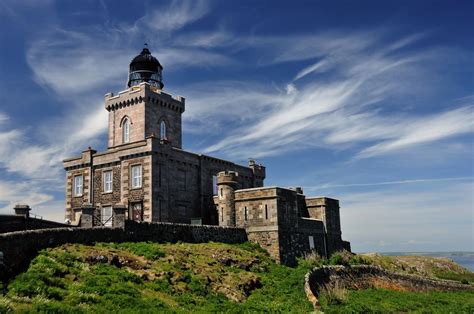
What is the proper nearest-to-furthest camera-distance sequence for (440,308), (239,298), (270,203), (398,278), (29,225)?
(239,298) → (29,225) → (440,308) → (270,203) → (398,278)

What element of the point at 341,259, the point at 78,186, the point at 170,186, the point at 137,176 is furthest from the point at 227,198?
the point at 78,186

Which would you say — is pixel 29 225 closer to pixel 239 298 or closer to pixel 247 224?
pixel 239 298

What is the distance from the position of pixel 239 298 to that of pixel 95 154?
65.4 feet

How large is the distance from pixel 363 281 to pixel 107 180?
64.6ft

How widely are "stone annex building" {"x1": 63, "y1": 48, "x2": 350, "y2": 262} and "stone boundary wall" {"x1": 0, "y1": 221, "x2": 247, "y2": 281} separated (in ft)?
8.18

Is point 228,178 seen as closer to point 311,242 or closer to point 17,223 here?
point 311,242

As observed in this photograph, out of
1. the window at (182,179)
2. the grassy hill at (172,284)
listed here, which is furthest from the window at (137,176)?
the grassy hill at (172,284)

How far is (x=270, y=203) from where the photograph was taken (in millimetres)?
30484

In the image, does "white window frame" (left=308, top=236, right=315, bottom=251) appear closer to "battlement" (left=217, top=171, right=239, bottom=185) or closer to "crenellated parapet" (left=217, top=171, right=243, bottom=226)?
"crenellated parapet" (left=217, top=171, right=243, bottom=226)

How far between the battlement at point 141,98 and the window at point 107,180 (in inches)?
263

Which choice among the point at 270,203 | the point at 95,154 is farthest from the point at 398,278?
the point at 95,154

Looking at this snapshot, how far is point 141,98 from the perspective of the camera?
37.8 meters

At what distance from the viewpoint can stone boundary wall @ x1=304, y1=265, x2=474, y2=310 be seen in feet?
84.3

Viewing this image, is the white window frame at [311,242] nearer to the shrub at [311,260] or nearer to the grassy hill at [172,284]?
the shrub at [311,260]
